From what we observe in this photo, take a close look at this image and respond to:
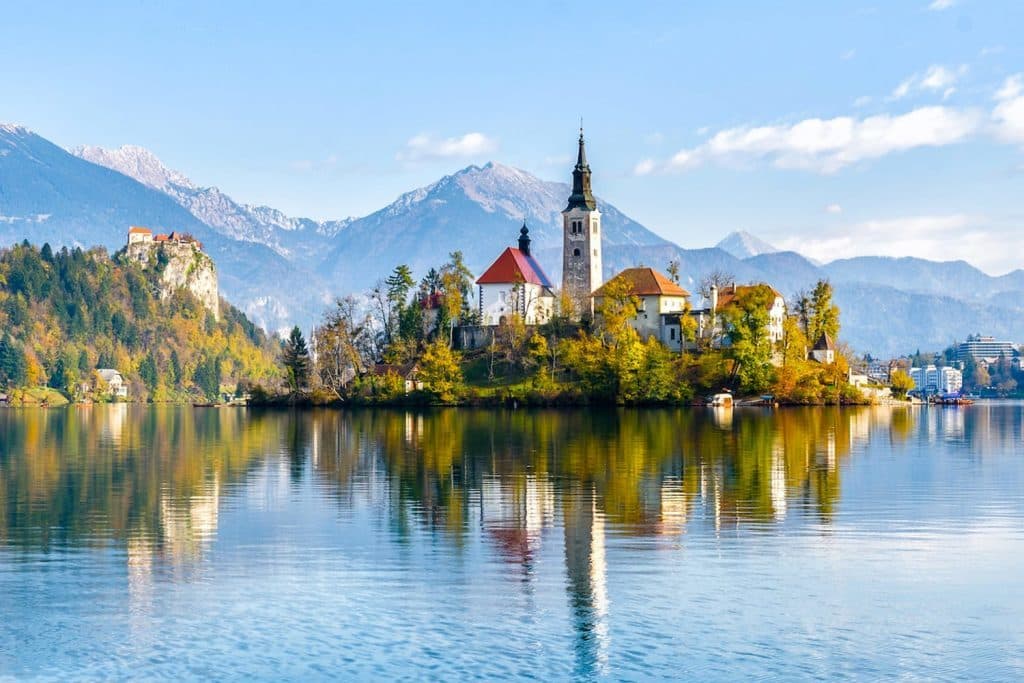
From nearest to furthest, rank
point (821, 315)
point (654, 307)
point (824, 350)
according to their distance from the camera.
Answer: point (654, 307), point (824, 350), point (821, 315)

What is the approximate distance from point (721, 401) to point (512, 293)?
34.2 m

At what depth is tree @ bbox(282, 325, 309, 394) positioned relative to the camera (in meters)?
151

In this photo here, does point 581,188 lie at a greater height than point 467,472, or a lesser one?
greater

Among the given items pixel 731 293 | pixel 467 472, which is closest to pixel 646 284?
pixel 731 293

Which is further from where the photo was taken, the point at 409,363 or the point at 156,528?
the point at 409,363

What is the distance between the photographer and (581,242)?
157000 millimetres

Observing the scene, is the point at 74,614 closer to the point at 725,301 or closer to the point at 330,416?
the point at 330,416

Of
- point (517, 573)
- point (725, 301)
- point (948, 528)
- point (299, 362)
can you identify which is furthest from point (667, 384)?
point (517, 573)

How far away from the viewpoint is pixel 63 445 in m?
76.8

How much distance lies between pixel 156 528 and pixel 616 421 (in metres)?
65.8

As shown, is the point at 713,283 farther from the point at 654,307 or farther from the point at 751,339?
the point at 751,339

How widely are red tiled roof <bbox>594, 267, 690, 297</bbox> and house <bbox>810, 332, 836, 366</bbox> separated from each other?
15665mm

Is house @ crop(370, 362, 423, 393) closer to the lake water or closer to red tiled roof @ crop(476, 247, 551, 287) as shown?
red tiled roof @ crop(476, 247, 551, 287)

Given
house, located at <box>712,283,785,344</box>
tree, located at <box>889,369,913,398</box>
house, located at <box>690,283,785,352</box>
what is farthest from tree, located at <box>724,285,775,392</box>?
tree, located at <box>889,369,913,398</box>
